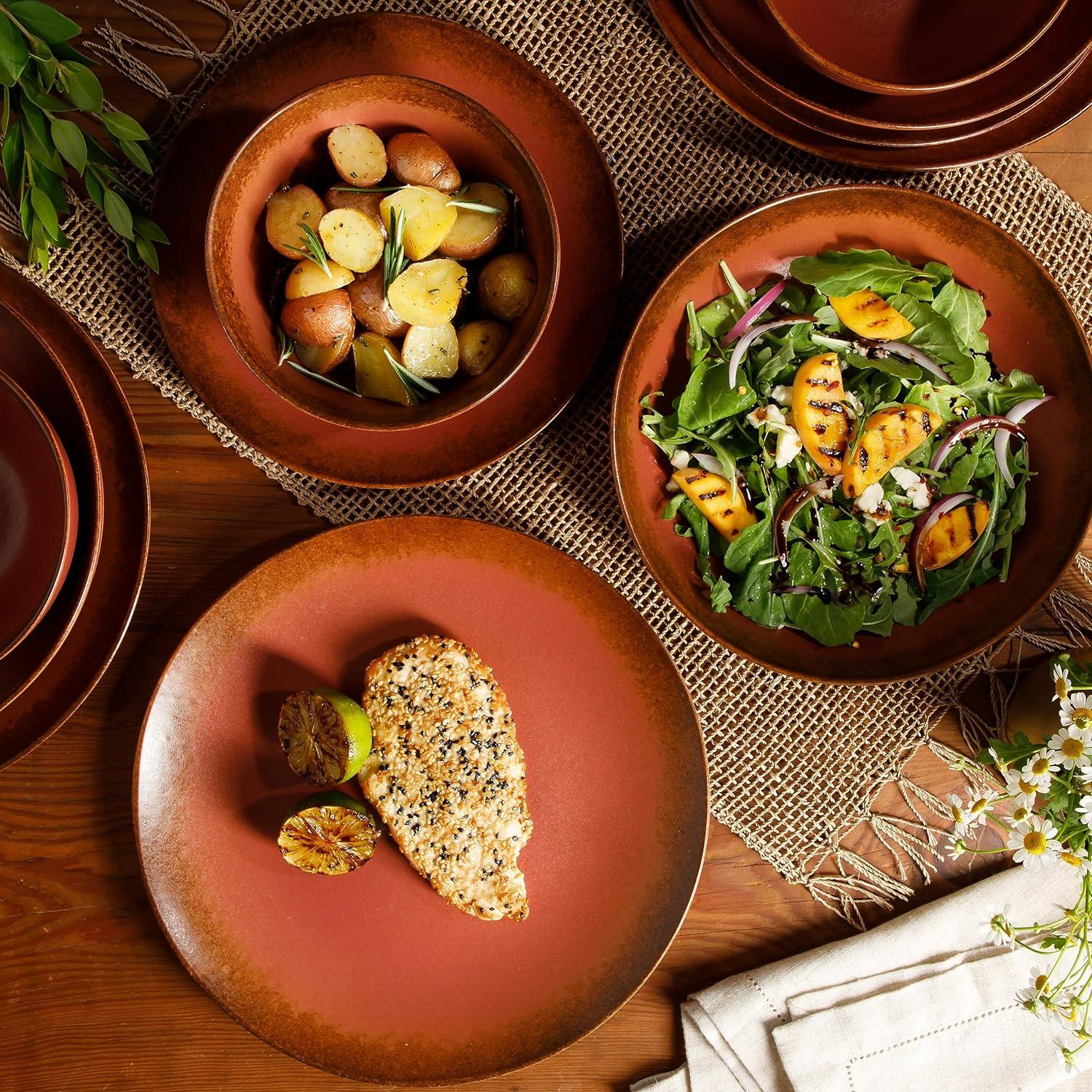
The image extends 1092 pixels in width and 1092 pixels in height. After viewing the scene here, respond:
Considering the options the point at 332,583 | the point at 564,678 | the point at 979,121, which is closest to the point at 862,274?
the point at 979,121

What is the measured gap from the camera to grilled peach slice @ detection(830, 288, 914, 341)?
1490mm

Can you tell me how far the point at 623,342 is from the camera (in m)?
1.61

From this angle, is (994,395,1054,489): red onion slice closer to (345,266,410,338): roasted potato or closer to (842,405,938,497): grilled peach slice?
(842,405,938,497): grilled peach slice

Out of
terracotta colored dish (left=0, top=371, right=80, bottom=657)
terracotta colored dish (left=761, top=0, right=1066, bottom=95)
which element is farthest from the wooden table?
terracotta colored dish (left=761, top=0, right=1066, bottom=95)

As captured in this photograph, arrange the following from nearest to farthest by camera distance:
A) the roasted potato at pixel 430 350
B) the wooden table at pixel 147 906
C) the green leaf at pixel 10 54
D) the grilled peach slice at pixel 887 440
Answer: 1. the green leaf at pixel 10 54
2. the roasted potato at pixel 430 350
3. the grilled peach slice at pixel 887 440
4. the wooden table at pixel 147 906

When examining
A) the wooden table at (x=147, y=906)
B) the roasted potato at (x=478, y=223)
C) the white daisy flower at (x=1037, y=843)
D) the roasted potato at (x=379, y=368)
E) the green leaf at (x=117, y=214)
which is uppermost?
the roasted potato at (x=478, y=223)

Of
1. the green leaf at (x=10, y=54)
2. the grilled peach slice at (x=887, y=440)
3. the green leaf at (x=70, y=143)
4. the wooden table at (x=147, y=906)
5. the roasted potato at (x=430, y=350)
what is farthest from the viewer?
the wooden table at (x=147, y=906)

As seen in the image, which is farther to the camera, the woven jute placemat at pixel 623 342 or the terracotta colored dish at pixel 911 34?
the woven jute placemat at pixel 623 342

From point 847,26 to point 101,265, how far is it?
4.22 feet

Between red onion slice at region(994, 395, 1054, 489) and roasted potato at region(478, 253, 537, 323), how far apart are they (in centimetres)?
83

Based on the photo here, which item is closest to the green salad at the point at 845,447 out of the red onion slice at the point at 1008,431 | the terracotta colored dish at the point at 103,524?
the red onion slice at the point at 1008,431

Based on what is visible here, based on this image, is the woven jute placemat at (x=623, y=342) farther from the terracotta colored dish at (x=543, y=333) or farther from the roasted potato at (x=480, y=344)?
the roasted potato at (x=480, y=344)

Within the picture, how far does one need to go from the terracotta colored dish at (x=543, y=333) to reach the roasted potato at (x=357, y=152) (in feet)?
0.53

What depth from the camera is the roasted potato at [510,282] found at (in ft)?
4.64
